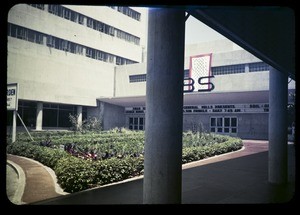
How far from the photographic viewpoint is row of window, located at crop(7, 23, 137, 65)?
30266 millimetres

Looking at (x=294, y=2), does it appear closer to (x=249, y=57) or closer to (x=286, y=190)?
(x=286, y=190)

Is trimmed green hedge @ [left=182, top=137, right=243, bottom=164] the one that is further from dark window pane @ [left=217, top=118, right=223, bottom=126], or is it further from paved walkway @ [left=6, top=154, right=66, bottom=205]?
dark window pane @ [left=217, top=118, right=223, bottom=126]

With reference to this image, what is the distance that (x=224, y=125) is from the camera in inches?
1336

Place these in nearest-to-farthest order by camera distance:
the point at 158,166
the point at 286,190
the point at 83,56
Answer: the point at 158,166 → the point at 286,190 → the point at 83,56

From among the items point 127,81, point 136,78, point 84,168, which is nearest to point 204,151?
point 84,168

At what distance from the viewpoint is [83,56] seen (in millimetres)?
37188

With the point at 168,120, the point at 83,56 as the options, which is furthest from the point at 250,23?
the point at 83,56

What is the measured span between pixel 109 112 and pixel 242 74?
19663mm

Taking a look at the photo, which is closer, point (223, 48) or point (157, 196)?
point (157, 196)

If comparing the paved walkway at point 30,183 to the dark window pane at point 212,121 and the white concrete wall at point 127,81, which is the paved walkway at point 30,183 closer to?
the dark window pane at point 212,121

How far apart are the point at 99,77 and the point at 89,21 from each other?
8.10 meters

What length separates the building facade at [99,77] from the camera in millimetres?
30578

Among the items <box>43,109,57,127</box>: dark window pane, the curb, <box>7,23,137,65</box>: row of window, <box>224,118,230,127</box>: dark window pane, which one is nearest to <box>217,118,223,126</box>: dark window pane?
<box>224,118,230,127</box>: dark window pane

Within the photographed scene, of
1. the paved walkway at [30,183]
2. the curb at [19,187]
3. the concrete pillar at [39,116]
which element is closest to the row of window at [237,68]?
the concrete pillar at [39,116]
